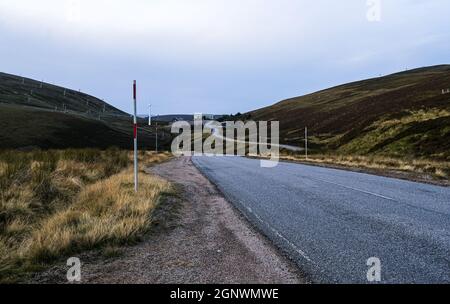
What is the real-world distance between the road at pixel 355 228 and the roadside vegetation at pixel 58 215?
2.62 m

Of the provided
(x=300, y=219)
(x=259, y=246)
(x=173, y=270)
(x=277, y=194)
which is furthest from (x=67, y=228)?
(x=277, y=194)

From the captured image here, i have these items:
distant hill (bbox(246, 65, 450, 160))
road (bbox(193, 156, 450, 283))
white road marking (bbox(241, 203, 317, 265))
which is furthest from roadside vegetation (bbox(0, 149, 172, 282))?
distant hill (bbox(246, 65, 450, 160))

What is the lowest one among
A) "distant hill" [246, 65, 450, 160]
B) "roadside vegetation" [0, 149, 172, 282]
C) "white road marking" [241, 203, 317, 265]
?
"white road marking" [241, 203, 317, 265]

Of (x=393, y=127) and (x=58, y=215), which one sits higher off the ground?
(x=393, y=127)

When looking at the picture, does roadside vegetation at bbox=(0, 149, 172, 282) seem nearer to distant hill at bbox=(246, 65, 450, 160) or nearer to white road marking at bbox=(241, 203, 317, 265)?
white road marking at bbox=(241, 203, 317, 265)

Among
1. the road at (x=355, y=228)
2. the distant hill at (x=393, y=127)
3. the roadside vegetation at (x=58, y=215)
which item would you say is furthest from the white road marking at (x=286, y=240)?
the distant hill at (x=393, y=127)

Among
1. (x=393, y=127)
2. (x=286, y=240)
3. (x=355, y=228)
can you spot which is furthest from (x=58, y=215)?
(x=393, y=127)

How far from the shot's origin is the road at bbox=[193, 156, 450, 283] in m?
5.72

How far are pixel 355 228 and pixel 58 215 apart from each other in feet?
19.1

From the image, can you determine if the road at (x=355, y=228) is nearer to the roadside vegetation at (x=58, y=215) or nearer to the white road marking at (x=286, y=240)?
the white road marking at (x=286, y=240)

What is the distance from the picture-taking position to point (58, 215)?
8.62 m

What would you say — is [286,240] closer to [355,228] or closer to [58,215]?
[355,228]

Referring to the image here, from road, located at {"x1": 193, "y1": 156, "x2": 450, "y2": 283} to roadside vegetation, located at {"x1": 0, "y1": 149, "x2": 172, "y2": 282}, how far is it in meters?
2.62

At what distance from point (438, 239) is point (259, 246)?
305 centimetres
